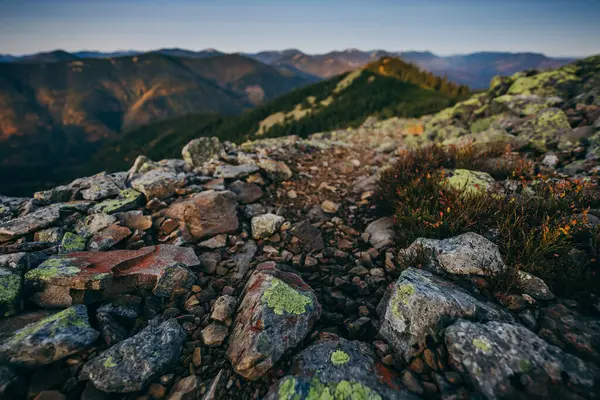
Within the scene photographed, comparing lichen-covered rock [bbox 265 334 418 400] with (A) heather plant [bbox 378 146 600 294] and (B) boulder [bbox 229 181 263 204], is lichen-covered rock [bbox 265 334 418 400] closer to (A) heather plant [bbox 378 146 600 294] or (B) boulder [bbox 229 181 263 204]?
(A) heather plant [bbox 378 146 600 294]

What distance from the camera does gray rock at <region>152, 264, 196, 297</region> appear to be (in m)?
3.19

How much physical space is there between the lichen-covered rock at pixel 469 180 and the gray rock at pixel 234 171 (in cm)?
413

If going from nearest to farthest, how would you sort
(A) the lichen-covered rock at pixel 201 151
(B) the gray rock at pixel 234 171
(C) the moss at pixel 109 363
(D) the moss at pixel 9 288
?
1. (C) the moss at pixel 109 363
2. (D) the moss at pixel 9 288
3. (B) the gray rock at pixel 234 171
4. (A) the lichen-covered rock at pixel 201 151

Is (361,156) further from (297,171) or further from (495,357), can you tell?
(495,357)

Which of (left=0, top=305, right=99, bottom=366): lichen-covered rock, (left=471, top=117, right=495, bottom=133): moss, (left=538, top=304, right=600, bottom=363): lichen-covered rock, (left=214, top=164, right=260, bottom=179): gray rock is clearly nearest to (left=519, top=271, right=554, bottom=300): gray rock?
(left=538, top=304, right=600, bottom=363): lichen-covered rock

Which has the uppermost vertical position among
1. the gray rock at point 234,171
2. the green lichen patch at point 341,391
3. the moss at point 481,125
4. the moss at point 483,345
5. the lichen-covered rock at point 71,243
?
the moss at point 481,125

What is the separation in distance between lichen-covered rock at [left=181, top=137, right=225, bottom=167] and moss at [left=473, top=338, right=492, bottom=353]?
6.89 meters

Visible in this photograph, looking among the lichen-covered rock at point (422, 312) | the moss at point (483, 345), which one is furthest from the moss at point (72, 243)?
the moss at point (483, 345)

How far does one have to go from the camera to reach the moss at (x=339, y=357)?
7.66ft

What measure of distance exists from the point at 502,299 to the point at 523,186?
257cm

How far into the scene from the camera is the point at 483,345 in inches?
84.6

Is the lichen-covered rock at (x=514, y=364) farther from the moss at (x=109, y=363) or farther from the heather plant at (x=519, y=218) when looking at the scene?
the moss at (x=109, y=363)

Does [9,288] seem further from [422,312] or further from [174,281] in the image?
[422,312]

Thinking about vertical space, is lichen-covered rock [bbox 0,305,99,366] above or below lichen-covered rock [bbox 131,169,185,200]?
below
